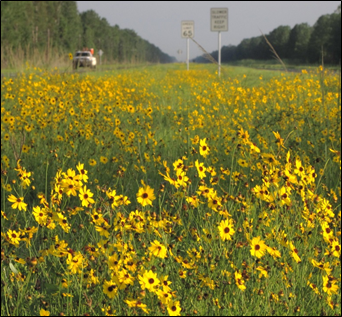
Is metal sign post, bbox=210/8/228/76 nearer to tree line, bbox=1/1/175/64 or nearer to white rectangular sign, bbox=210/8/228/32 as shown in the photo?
white rectangular sign, bbox=210/8/228/32

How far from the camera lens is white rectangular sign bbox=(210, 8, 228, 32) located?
1352 cm

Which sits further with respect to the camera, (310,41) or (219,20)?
(310,41)

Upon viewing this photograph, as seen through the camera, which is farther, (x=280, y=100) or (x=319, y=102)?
(x=280, y=100)

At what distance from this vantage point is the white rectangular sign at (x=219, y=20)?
1352 centimetres

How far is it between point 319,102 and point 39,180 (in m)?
3.49

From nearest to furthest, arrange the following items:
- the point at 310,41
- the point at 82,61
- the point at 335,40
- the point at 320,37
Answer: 1. the point at 82,61
2. the point at 335,40
3. the point at 320,37
4. the point at 310,41

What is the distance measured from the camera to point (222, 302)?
1.70 m

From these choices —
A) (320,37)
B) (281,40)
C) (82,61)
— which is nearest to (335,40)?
(320,37)

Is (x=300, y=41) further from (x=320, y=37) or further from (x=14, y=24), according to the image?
(x=14, y=24)

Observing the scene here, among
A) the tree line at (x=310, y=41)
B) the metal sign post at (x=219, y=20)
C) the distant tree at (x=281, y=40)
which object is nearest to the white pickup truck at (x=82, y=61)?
the metal sign post at (x=219, y=20)

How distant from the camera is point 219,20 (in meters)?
13.8

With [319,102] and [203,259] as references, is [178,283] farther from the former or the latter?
[319,102]

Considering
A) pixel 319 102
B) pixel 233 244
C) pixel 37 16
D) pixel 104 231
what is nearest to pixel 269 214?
pixel 233 244

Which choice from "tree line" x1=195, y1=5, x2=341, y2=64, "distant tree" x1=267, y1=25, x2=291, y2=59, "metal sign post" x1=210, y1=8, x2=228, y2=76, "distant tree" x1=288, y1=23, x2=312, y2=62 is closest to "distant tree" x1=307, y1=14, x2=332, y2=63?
"tree line" x1=195, y1=5, x2=341, y2=64
